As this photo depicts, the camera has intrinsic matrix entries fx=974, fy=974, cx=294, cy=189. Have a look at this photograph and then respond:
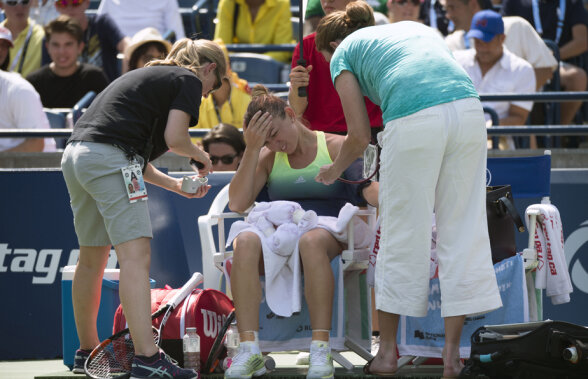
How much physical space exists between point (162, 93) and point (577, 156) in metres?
3.82

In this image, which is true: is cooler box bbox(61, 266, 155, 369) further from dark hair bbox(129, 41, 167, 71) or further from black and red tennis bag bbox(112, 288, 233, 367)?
dark hair bbox(129, 41, 167, 71)

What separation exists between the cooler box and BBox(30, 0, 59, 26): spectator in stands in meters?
5.49

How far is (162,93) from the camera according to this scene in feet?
15.4

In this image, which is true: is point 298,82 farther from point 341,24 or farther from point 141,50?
point 141,50

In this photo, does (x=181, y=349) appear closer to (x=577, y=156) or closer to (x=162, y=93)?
(x=162, y=93)

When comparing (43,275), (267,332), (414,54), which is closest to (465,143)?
(414,54)

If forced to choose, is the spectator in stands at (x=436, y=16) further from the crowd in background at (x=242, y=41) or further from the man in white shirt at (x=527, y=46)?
the man in white shirt at (x=527, y=46)

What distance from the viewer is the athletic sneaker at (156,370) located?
4492 mm

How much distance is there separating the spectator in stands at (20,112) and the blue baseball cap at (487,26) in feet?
11.4

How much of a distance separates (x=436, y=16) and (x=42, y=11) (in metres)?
4.16

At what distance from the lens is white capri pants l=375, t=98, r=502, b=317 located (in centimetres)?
438

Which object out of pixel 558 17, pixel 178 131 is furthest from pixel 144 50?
pixel 558 17

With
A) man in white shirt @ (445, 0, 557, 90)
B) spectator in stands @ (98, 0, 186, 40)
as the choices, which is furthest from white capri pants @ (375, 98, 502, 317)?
spectator in stands @ (98, 0, 186, 40)

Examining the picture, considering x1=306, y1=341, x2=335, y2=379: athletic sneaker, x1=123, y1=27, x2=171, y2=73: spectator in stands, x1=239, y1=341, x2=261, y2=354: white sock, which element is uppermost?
x1=123, y1=27, x2=171, y2=73: spectator in stands
